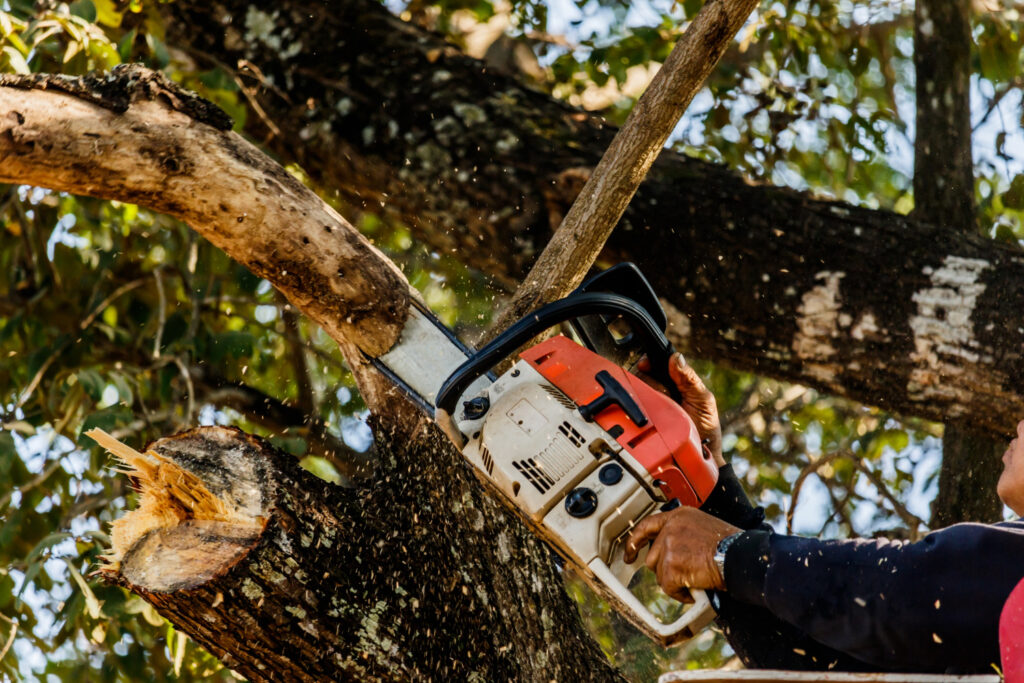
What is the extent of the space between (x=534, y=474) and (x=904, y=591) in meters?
0.69

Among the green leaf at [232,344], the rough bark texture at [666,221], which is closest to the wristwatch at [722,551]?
the rough bark texture at [666,221]

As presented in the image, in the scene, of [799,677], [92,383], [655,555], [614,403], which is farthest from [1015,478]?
[92,383]

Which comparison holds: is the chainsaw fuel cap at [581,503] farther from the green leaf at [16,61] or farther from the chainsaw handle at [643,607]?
the green leaf at [16,61]

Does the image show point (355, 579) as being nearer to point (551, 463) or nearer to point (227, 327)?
point (551, 463)

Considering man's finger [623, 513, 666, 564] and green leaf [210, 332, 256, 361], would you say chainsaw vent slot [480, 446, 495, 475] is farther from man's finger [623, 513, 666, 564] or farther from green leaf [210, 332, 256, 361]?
green leaf [210, 332, 256, 361]

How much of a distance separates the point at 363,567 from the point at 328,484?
199 mm

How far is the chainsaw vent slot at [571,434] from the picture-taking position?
1799 millimetres

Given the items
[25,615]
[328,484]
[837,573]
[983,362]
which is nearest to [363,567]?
[328,484]

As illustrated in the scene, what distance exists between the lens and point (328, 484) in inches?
74.3

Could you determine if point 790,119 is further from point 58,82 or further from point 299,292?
point 58,82

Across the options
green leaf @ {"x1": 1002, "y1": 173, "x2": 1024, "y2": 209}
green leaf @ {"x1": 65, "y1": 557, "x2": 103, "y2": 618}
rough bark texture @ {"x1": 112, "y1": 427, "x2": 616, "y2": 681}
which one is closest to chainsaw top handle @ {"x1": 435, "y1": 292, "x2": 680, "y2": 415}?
rough bark texture @ {"x1": 112, "y1": 427, "x2": 616, "y2": 681}

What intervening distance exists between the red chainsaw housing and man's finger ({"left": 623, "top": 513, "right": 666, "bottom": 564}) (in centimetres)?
12

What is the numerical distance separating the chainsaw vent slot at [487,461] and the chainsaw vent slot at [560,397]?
0.17 m

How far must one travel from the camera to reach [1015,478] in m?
1.49
